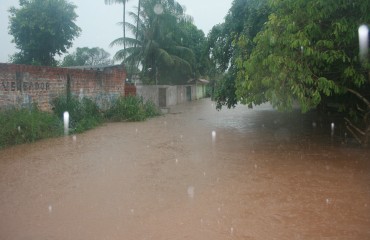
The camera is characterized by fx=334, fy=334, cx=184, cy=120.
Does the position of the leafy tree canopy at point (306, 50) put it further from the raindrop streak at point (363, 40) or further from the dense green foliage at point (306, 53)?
the raindrop streak at point (363, 40)

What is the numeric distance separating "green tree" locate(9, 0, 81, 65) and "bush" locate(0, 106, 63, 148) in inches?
582

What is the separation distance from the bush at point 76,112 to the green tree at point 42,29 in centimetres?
1235

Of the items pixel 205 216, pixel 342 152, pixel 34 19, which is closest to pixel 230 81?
pixel 342 152

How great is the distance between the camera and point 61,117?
12828 millimetres

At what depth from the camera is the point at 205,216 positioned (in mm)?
4461

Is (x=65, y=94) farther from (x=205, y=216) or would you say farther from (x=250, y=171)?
(x=205, y=216)

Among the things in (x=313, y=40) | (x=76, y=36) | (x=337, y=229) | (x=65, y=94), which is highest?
(x=76, y=36)

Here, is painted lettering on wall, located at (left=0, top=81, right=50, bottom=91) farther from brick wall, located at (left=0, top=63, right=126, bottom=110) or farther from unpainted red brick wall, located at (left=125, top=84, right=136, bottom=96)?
unpainted red brick wall, located at (left=125, top=84, right=136, bottom=96)

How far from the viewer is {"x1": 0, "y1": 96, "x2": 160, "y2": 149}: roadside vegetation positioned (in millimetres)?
9723

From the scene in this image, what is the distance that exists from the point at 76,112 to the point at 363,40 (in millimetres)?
10312

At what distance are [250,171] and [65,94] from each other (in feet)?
31.3

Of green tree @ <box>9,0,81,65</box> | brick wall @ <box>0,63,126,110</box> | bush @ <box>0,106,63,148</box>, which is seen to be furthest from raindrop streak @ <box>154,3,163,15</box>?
bush @ <box>0,106,63,148</box>

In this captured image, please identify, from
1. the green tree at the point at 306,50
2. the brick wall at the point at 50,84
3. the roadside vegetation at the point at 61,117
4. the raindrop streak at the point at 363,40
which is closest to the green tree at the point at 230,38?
the green tree at the point at 306,50

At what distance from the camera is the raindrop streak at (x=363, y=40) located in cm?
687
